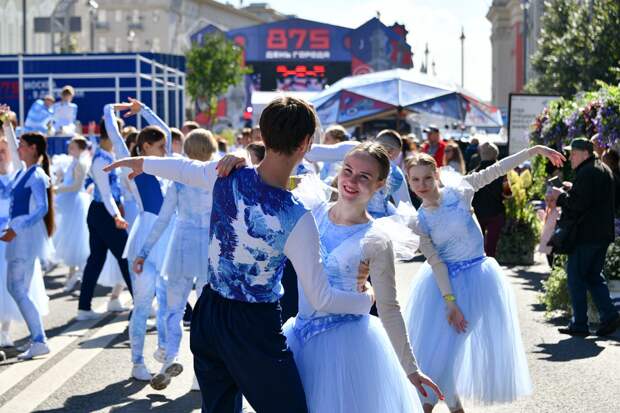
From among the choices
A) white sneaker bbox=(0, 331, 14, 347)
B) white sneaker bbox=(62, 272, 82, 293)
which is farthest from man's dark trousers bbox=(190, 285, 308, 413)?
white sneaker bbox=(62, 272, 82, 293)

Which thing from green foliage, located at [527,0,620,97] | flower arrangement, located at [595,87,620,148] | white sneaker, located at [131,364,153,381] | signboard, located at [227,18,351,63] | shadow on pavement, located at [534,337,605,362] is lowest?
shadow on pavement, located at [534,337,605,362]

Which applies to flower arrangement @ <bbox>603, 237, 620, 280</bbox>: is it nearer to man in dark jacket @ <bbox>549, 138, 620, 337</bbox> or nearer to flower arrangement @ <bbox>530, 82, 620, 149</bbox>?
man in dark jacket @ <bbox>549, 138, 620, 337</bbox>

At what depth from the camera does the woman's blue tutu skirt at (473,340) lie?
702 cm

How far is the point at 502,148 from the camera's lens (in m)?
35.3

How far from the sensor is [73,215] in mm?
16234

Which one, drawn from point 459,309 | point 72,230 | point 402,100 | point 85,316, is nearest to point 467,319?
point 459,309

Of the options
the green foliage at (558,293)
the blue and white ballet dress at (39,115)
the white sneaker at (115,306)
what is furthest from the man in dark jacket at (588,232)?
the blue and white ballet dress at (39,115)

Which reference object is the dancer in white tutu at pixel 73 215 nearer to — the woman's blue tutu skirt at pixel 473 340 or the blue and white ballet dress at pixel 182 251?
the blue and white ballet dress at pixel 182 251

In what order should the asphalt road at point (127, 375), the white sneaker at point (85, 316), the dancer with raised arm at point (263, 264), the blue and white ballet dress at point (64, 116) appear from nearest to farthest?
the dancer with raised arm at point (263, 264), the asphalt road at point (127, 375), the white sneaker at point (85, 316), the blue and white ballet dress at point (64, 116)

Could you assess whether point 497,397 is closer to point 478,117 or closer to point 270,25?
point 478,117

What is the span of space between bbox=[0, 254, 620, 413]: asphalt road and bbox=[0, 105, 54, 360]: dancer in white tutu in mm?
350

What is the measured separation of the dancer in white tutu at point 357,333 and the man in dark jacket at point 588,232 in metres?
6.74

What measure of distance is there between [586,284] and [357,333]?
726 centimetres

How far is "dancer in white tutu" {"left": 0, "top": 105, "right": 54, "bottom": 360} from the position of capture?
9.84m
